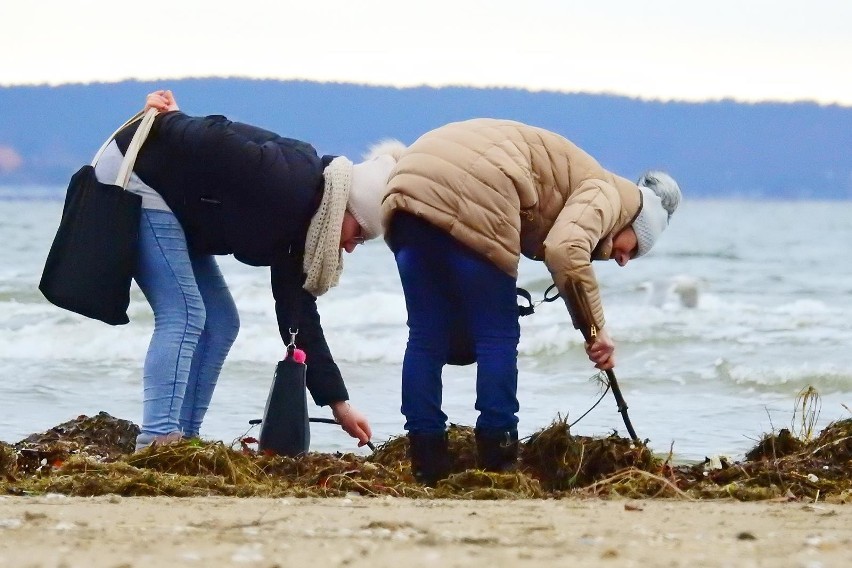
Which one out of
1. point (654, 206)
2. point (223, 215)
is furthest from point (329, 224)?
point (654, 206)

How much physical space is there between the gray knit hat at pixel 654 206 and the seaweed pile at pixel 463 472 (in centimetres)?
70

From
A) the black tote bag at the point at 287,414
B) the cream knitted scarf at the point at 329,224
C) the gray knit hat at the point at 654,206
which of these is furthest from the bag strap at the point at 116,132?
the gray knit hat at the point at 654,206

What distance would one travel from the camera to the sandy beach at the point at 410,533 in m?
2.58

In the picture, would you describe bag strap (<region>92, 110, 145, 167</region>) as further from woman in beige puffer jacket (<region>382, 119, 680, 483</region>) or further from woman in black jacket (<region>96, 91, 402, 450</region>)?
woman in beige puffer jacket (<region>382, 119, 680, 483</region>)

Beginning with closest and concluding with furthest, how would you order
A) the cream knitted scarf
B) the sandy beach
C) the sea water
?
1. the sandy beach
2. the cream knitted scarf
3. the sea water

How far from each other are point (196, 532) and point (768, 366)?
7436mm

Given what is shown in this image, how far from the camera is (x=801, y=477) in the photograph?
14.2ft

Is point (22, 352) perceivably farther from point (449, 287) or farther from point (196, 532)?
point (196, 532)

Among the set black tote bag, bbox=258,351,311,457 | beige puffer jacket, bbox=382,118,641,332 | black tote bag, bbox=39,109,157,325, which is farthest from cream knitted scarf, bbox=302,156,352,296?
black tote bag, bbox=39,109,157,325

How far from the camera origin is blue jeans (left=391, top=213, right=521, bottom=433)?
4090 mm

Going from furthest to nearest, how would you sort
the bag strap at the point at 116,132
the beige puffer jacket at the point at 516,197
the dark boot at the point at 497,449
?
the bag strap at the point at 116,132 → the dark boot at the point at 497,449 → the beige puffer jacket at the point at 516,197

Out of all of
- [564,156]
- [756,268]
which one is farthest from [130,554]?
[756,268]

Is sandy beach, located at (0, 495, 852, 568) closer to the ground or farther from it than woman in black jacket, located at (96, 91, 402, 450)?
closer to the ground

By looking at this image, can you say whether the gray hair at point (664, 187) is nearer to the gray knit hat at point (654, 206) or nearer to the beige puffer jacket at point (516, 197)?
the gray knit hat at point (654, 206)
